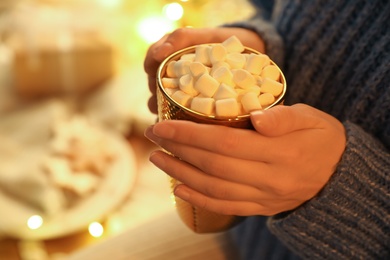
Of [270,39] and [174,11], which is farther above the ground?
[270,39]

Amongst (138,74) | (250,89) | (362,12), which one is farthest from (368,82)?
(138,74)

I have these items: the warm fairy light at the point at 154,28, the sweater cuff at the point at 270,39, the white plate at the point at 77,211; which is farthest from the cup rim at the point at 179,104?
the warm fairy light at the point at 154,28

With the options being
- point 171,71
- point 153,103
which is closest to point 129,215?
point 153,103

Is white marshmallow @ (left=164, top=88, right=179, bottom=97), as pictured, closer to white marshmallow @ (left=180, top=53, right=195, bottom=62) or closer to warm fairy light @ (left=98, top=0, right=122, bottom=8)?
white marshmallow @ (left=180, top=53, right=195, bottom=62)

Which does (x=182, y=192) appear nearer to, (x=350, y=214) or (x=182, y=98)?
(x=182, y=98)

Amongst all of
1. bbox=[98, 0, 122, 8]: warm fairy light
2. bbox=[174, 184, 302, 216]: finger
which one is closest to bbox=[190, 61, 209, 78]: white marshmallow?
bbox=[174, 184, 302, 216]: finger
